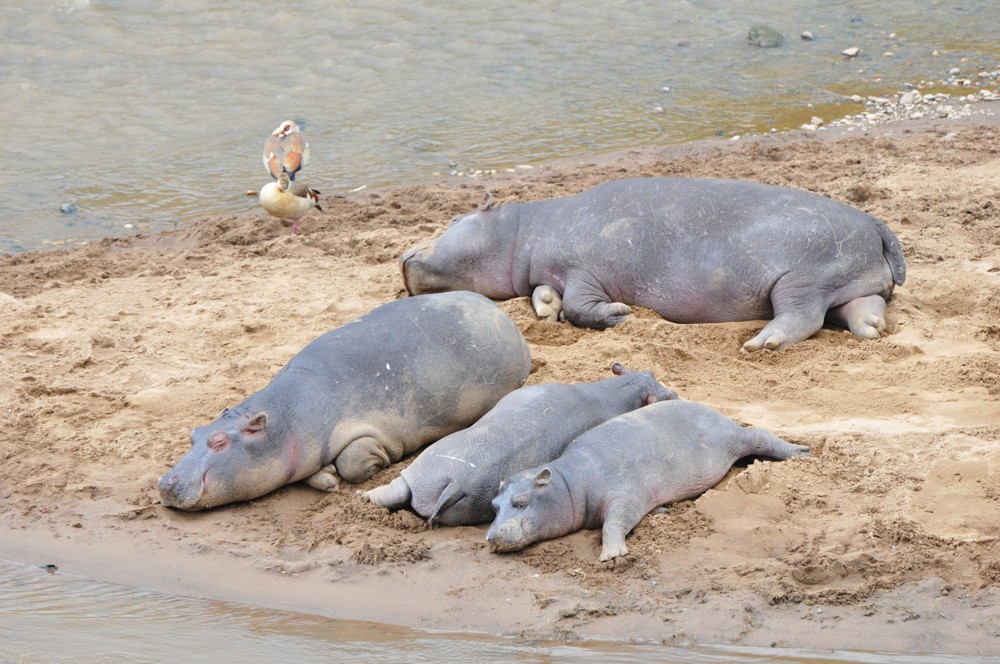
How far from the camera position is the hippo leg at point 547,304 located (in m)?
Answer: 8.16

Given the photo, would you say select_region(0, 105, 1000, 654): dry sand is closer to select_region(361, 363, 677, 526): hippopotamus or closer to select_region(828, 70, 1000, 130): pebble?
select_region(361, 363, 677, 526): hippopotamus

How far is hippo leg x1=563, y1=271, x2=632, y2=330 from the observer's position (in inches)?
311

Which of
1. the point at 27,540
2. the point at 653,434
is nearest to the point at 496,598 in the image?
the point at 653,434

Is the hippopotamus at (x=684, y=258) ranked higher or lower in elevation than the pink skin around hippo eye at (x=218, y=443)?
higher

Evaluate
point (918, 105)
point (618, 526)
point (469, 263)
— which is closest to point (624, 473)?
point (618, 526)

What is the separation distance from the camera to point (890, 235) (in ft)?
25.7

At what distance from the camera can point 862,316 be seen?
24.5 feet

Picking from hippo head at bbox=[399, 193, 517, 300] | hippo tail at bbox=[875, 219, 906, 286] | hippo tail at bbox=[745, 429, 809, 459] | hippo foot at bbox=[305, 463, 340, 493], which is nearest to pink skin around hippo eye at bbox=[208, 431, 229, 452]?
hippo foot at bbox=[305, 463, 340, 493]

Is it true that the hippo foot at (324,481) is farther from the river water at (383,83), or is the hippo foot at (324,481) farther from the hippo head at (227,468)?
the river water at (383,83)

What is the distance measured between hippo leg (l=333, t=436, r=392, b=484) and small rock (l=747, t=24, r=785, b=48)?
10.9m

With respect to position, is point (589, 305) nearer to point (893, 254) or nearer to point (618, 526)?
point (893, 254)

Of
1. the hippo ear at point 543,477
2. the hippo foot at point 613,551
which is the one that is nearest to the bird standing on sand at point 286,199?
the hippo ear at point 543,477

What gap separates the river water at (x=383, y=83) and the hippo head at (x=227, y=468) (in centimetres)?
507

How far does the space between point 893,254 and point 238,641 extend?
4.74 metres
